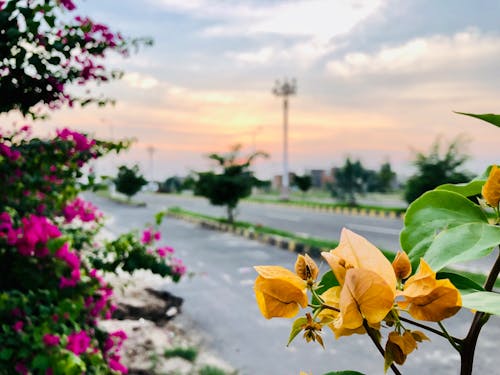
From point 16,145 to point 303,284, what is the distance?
2.42 m

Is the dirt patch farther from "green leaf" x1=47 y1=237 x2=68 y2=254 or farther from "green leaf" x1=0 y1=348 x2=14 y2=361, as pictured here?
"green leaf" x1=0 y1=348 x2=14 y2=361

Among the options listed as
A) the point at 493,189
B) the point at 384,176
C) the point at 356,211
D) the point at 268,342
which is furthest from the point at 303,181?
the point at 493,189

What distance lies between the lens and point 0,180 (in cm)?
274

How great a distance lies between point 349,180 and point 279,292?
1990 cm

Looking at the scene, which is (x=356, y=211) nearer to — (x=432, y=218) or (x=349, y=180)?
(x=349, y=180)

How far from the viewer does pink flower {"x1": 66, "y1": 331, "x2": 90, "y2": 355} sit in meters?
2.18

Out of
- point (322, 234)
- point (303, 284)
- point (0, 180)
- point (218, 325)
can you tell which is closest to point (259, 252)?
point (322, 234)

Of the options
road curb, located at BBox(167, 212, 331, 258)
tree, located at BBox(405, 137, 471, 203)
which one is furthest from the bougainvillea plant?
tree, located at BBox(405, 137, 471, 203)

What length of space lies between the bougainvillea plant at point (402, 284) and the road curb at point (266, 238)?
600 centimetres

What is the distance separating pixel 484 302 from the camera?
41 cm

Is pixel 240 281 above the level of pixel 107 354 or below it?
below

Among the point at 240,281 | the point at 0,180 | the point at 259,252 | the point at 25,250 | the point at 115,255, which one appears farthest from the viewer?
the point at 259,252

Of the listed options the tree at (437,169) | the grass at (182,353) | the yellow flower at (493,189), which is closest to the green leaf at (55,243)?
the grass at (182,353)

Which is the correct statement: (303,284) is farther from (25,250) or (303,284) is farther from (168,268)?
(168,268)
